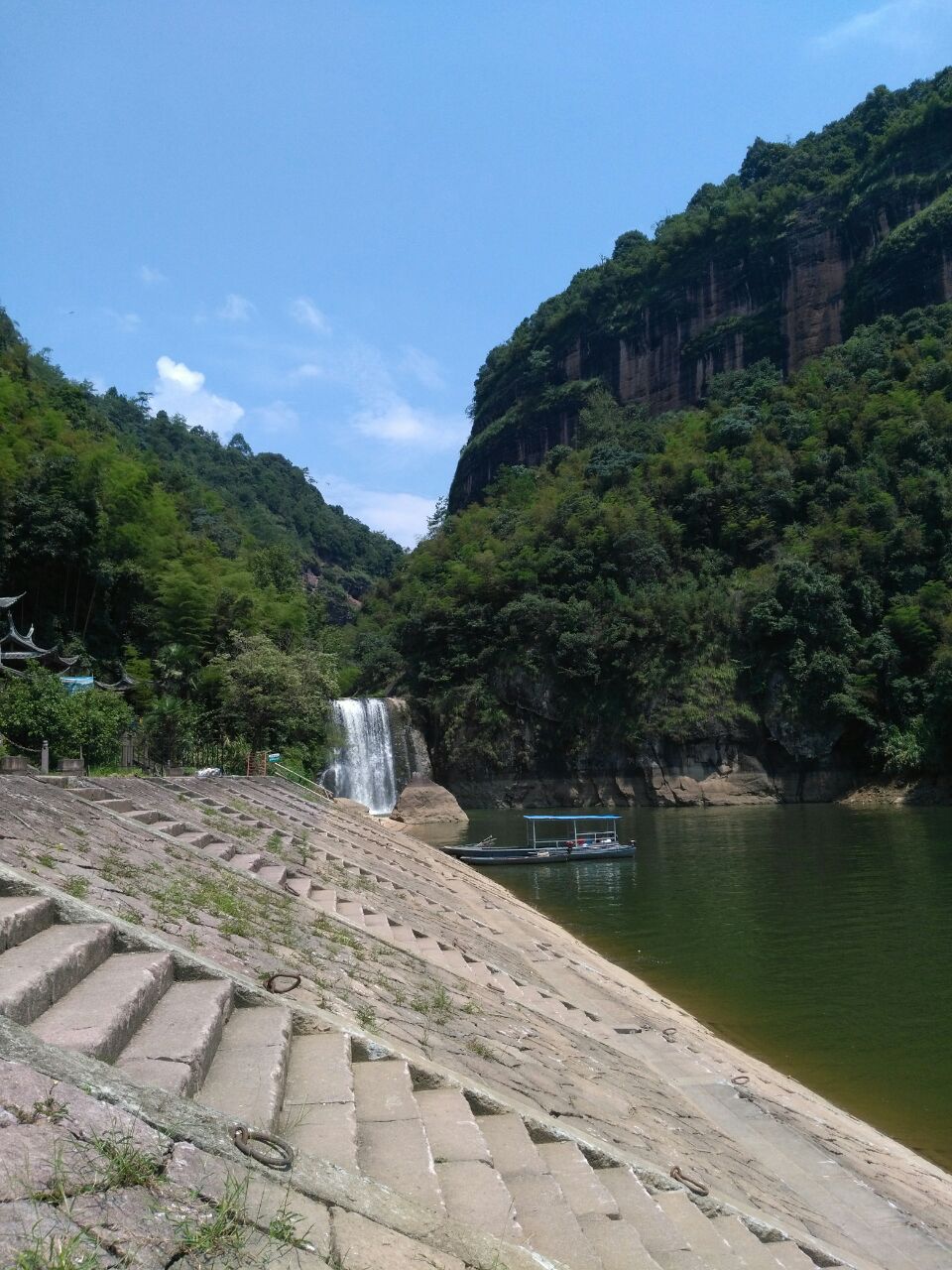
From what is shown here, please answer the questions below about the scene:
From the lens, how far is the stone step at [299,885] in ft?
36.2

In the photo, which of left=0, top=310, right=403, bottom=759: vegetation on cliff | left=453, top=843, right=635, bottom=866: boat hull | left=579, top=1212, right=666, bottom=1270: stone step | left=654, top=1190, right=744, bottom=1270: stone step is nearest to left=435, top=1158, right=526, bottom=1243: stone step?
left=579, top=1212, right=666, bottom=1270: stone step

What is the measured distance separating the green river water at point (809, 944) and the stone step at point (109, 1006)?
7.46 m

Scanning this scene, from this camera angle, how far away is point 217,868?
32.8 ft

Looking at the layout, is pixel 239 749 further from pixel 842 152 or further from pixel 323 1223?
pixel 842 152

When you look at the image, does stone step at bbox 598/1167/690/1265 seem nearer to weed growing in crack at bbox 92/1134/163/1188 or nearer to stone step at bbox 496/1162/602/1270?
Answer: stone step at bbox 496/1162/602/1270

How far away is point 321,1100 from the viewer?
4.30 meters

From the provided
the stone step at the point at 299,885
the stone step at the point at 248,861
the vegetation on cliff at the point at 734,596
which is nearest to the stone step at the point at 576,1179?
the stone step at the point at 299,885

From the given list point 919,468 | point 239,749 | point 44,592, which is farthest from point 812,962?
point 919,468

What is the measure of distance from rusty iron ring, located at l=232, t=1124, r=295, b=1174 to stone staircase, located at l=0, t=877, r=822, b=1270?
141mm

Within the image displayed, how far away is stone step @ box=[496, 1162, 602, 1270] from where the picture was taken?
3646mm

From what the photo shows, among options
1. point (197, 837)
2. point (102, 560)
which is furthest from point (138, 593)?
point (197, 837)

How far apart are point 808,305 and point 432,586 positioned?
142 ft

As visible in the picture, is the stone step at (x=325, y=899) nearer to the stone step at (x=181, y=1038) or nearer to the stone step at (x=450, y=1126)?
the stone step at (x=181, y=1038)

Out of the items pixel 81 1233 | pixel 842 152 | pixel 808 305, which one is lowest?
pixel 81 1233
